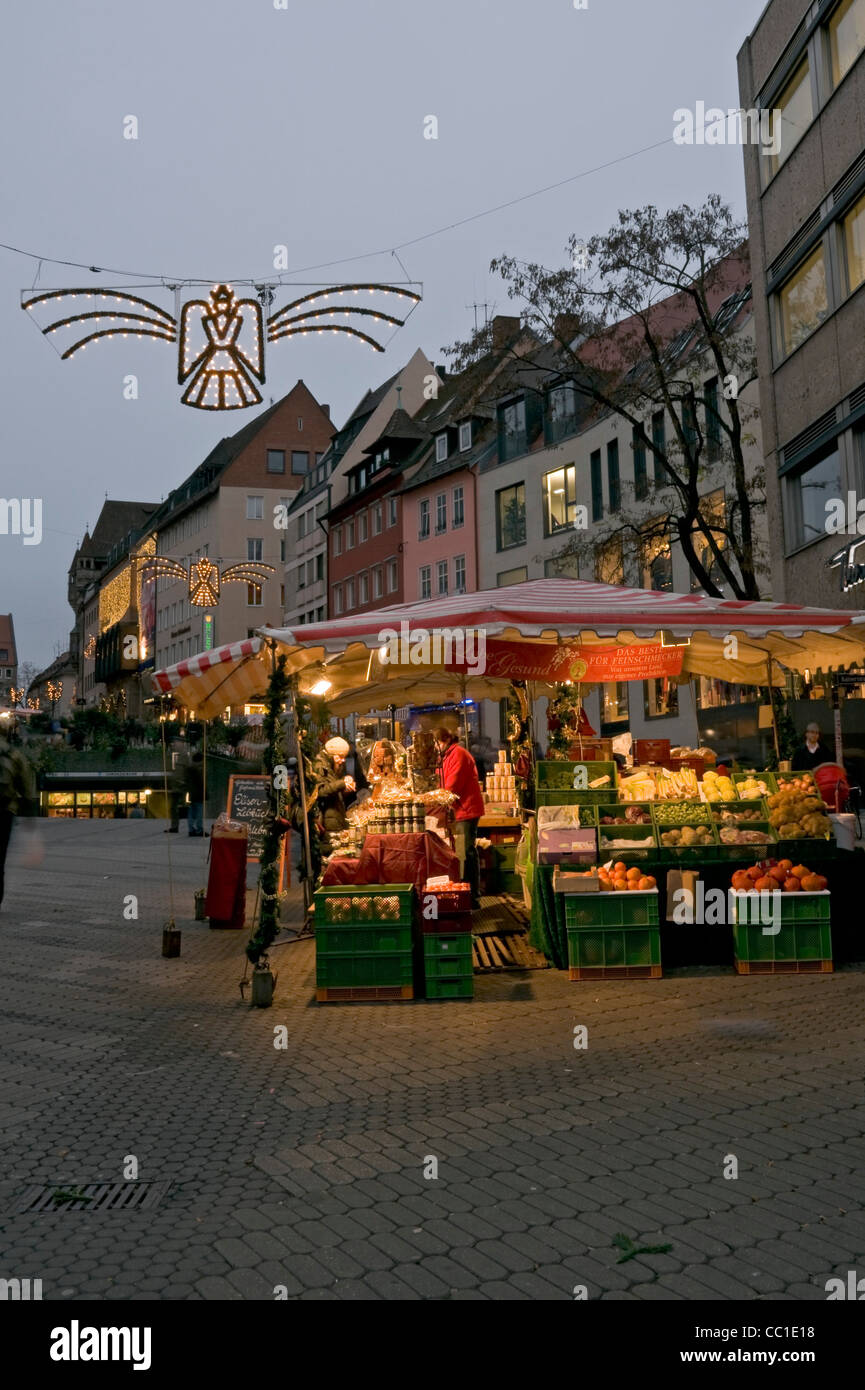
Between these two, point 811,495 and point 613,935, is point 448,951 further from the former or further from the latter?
point 811,495

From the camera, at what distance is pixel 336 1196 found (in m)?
4.80

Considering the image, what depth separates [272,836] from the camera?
386 inches

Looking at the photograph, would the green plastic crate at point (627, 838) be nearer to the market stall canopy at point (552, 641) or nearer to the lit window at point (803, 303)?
the market stall canopy at point (552, 641)

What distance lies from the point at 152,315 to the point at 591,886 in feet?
21.5

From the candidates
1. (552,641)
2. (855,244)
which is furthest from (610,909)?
(855,244)

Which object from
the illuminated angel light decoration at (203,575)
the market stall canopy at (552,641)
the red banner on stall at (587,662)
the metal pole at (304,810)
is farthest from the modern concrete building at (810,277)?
the illuminated angel light decoration at (203,575)

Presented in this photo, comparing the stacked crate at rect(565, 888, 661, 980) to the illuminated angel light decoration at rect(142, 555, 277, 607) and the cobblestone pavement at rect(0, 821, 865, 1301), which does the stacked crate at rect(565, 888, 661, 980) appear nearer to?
the cobblestone pavement at rect(0, 821, 865, 1301)

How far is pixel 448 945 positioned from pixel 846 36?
1644 cm

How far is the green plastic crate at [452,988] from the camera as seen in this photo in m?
9.02

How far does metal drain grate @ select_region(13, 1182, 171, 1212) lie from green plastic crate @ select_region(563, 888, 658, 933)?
5.06 meters

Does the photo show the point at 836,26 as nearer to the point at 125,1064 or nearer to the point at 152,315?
the point at 152,315

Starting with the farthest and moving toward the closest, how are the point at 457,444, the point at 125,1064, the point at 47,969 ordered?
1. the point at 457,444
2. the point at 47,969
3. the point at 125,1064

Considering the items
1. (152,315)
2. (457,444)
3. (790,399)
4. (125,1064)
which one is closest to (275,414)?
(457,444)

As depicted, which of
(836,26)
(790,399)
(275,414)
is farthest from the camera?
(275,414)
